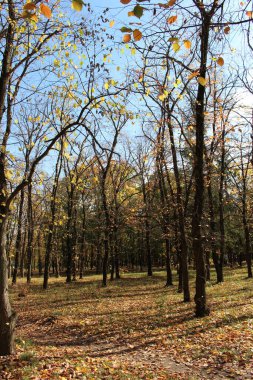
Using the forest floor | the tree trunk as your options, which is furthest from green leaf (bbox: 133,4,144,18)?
the forest floor

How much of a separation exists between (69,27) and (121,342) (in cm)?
816

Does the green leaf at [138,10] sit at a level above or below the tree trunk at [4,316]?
above

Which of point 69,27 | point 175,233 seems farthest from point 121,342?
point 175,233

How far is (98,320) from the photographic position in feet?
40.9

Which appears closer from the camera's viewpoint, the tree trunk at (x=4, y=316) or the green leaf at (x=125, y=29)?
the green leaf at (x=125, y=29)

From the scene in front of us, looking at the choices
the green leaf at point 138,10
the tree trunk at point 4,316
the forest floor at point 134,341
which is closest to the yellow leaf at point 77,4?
the green leaf at point 138,10

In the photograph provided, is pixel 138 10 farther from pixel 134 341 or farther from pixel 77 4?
pixel 134 341

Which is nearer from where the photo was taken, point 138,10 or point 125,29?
point 138,10

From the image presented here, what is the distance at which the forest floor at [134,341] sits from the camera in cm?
635

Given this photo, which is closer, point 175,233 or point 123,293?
point 175,233

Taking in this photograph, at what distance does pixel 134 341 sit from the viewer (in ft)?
30.3

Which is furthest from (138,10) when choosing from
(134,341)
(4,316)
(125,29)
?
(134,341)

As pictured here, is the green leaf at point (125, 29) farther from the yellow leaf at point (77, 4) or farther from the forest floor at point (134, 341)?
the forest floor at point (134, 341)

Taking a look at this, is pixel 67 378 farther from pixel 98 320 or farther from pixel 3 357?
pixel 98 320
